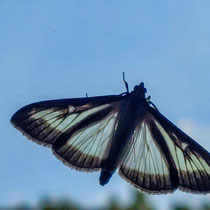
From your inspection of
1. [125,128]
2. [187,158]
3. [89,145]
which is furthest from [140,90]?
[187,158]

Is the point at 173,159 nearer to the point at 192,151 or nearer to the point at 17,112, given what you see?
the point at 192,151

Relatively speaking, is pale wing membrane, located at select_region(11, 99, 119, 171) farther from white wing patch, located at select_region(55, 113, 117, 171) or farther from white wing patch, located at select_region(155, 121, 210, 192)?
white wing patch, located at select_region(155, 121, 210, 192)

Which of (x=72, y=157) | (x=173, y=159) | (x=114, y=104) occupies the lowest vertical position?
(x=72, y=157)

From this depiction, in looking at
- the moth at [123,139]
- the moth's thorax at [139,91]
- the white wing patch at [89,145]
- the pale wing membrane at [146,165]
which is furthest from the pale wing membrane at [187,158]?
the white wing patch at [89,145]

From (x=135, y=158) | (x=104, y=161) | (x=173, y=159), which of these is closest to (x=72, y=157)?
(x=104, y=161)

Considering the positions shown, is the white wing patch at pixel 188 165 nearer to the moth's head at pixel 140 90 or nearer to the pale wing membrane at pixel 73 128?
the moth's head at pixel 140 90

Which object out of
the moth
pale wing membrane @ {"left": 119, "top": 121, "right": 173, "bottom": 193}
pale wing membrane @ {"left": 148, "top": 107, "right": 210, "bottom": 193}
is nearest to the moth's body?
the moth

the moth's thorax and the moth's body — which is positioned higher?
the moth's thorax
